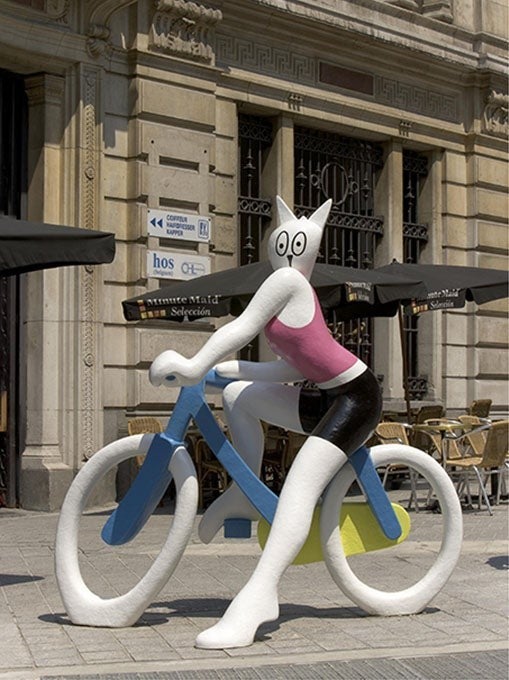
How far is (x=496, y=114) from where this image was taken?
64.5 feet

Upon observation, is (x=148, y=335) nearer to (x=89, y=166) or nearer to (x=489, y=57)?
(x=89, y=166)

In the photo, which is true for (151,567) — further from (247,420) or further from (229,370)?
(229,370)

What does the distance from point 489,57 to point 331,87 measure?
3.11 m

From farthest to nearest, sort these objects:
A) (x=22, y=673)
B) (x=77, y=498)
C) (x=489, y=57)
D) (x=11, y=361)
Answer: (x=489, y=57), (x=11, y=361), (x=77, y=498), (x=22, y=673)

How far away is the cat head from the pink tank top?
281 millimetres

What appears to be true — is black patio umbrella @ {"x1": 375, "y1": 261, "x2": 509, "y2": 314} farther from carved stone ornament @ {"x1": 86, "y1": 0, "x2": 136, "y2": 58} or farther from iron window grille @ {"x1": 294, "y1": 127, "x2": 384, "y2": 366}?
carved stone ornament @ {"x1": 86, "y1": 0, "x2": 136, "y2": 58}

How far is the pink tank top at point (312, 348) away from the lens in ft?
24.2

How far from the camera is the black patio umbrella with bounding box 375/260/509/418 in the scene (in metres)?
13.4

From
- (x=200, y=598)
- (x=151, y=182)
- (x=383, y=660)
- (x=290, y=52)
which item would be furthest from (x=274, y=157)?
(x=383, y=660)

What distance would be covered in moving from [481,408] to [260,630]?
11.6m

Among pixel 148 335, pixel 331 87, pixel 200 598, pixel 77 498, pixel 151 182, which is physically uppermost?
pixel 331 87

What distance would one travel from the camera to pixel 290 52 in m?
16.7

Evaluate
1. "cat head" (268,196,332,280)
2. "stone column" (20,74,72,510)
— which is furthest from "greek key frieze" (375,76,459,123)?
"cat head" (268,196,332,280)

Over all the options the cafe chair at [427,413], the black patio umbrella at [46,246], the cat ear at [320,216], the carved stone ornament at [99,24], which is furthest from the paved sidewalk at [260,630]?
the carved stone ornament at [99,24]
